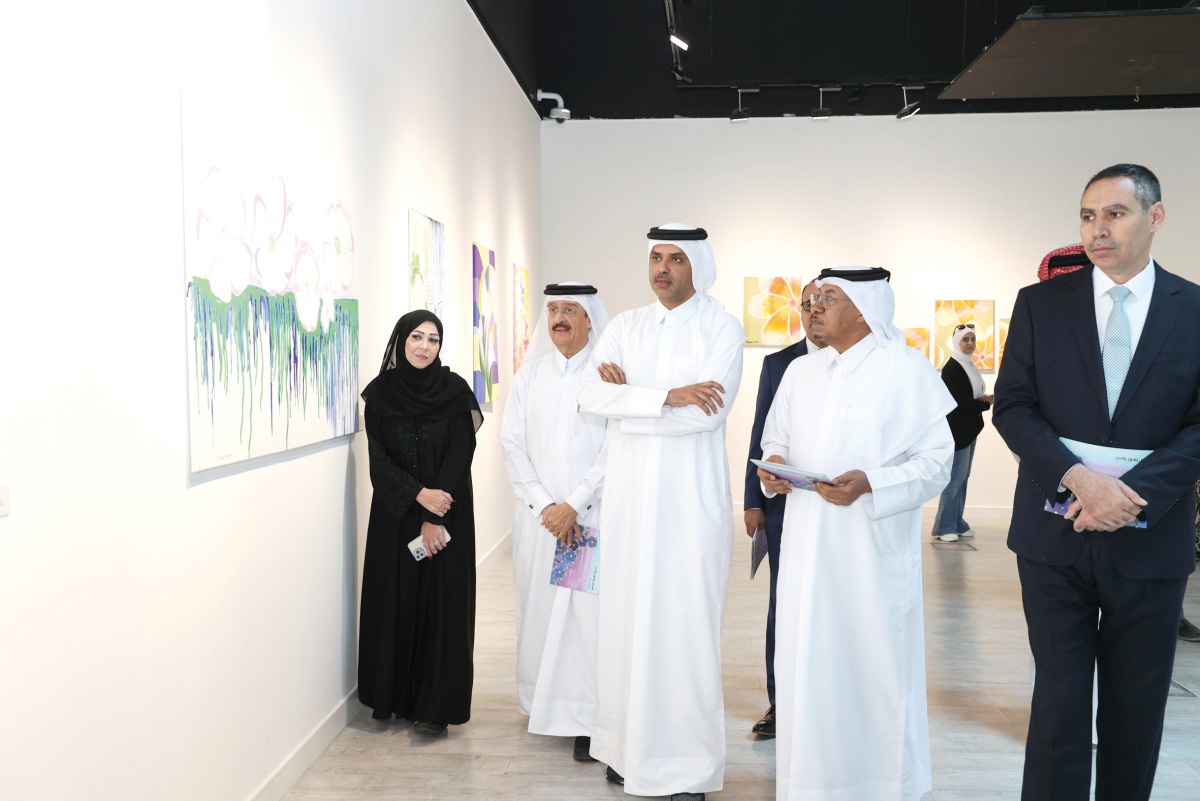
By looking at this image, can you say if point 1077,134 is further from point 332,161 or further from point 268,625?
point 268,625

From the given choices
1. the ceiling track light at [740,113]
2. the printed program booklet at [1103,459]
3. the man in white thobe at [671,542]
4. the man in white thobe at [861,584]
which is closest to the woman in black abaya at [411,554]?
the man in white thobe at [671,542]

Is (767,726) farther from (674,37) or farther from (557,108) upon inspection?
(557,108)

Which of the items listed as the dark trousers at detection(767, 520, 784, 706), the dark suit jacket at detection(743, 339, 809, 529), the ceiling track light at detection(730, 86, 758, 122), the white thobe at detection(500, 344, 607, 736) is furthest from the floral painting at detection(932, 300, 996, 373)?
the white thobe at detection(500, 344, 607, 736)

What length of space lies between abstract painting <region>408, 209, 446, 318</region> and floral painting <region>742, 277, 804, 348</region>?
5167 millimetres

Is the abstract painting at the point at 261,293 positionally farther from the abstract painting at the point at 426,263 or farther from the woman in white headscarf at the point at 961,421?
the woman in white headscarf at the point at 961,421

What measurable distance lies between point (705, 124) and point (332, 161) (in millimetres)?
7091

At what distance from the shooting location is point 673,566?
11.8 ft

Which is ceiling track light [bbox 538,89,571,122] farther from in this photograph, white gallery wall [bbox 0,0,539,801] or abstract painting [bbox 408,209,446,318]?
white gallery wall [bbox 0,0,539,801]

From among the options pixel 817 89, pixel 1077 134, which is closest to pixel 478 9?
pixel 817 89

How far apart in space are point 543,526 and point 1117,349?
2.31m

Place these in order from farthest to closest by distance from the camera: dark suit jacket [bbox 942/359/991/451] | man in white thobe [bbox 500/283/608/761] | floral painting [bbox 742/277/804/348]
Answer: floral painting [bbox 742/277/804/348] → dark suit jacket [bbox 942/359/991/451] → man in white thobe [bbox 500/283/608/761]

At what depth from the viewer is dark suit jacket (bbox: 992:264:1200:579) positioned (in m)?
2.74

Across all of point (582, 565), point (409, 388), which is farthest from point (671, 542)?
point (409, 388)

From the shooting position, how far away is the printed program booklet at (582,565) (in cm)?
407
